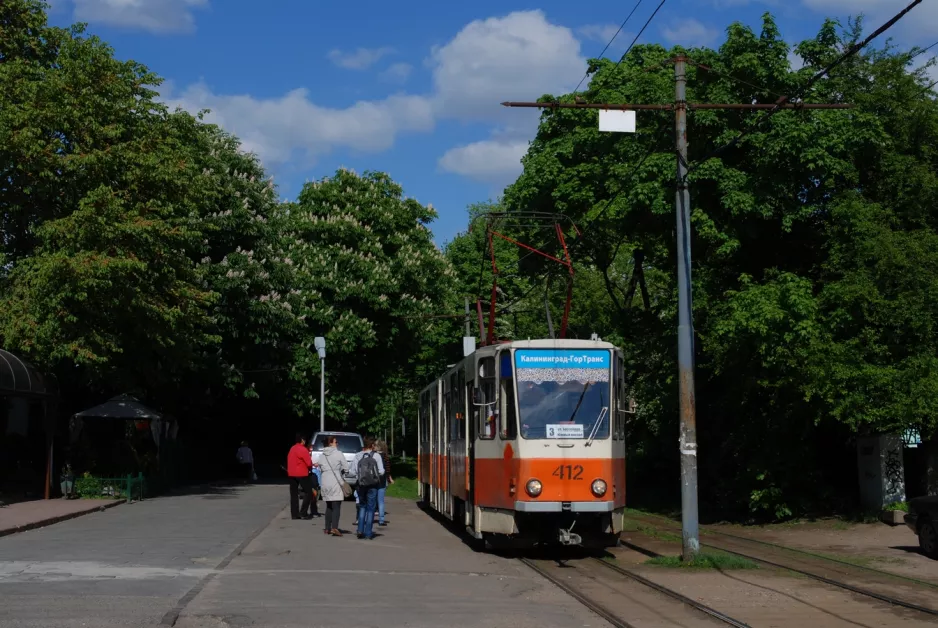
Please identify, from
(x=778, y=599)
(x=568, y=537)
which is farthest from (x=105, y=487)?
(x=778, y=599)

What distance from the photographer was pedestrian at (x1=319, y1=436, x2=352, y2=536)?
65.5 feet

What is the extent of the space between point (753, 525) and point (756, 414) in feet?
8.19

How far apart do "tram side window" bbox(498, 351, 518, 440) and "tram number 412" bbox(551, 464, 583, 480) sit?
794mm

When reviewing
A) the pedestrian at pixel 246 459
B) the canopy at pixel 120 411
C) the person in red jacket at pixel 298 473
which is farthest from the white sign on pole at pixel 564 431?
the pedestrian at pixel 246 459

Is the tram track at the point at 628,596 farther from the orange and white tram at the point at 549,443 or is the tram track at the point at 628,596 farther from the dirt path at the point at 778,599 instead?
the orange and white tram at the point at 549,443

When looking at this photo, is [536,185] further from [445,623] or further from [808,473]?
[445,623]

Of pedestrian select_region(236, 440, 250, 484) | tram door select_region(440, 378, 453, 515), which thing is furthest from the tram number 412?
pedestrian select_region(236, 440, 250, 484)

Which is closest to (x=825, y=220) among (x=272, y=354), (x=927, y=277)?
(x=927, y=277)

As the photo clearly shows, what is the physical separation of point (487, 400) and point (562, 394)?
1241 millimetres

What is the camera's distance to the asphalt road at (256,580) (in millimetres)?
10219

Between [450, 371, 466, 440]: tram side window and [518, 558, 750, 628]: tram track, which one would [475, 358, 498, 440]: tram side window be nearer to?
[450, 371, 466, 440]: tram side window

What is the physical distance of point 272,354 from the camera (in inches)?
1507

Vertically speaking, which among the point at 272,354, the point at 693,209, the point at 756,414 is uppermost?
the point at 693,209

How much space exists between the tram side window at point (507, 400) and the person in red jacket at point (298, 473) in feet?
26.9
